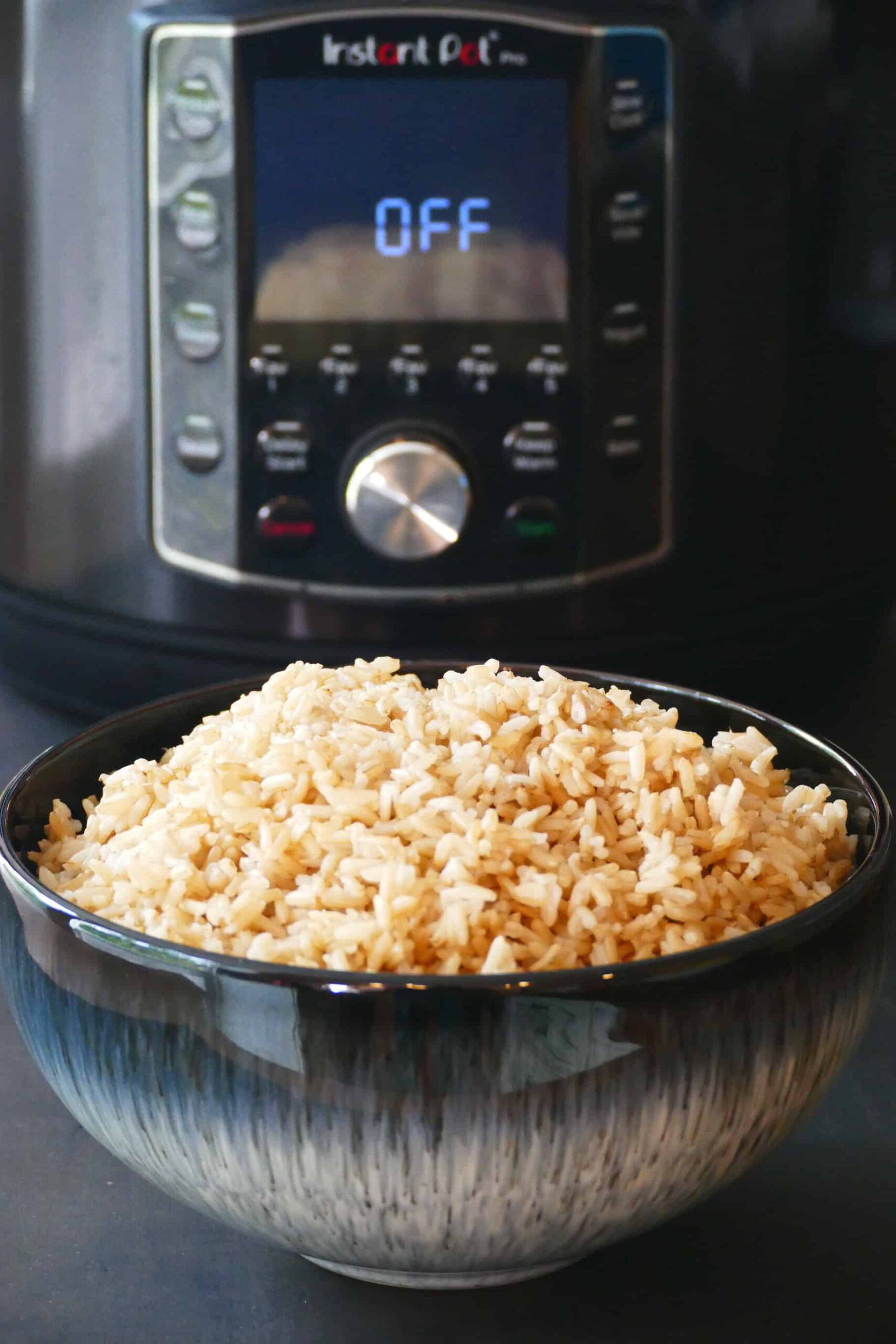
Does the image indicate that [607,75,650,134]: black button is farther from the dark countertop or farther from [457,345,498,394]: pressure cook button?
the dark countertop

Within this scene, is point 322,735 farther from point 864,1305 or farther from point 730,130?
point 730,130

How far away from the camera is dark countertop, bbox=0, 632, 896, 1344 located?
436 mm

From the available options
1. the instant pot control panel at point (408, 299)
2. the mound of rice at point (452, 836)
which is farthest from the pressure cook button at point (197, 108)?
the mound of rice at point (452, 836)

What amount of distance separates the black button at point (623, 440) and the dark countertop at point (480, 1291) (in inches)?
13.9

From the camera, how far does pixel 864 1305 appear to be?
17.7 inches

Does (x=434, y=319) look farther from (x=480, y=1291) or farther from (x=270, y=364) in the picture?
(x=480, y=1291)

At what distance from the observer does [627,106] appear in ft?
2.47

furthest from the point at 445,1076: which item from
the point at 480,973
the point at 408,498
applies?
the point at 408,498

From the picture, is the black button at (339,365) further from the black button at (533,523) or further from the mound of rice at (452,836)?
the mound of rice at (452,836)

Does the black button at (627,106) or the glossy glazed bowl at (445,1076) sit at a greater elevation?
the black button at (627,106)

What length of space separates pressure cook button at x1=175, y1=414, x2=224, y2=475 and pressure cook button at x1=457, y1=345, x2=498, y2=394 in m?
0.12

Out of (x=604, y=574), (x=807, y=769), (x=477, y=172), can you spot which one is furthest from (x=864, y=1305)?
(x=477, y=172)

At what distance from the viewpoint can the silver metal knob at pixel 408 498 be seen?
0.76 metres

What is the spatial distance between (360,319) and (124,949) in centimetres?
44
